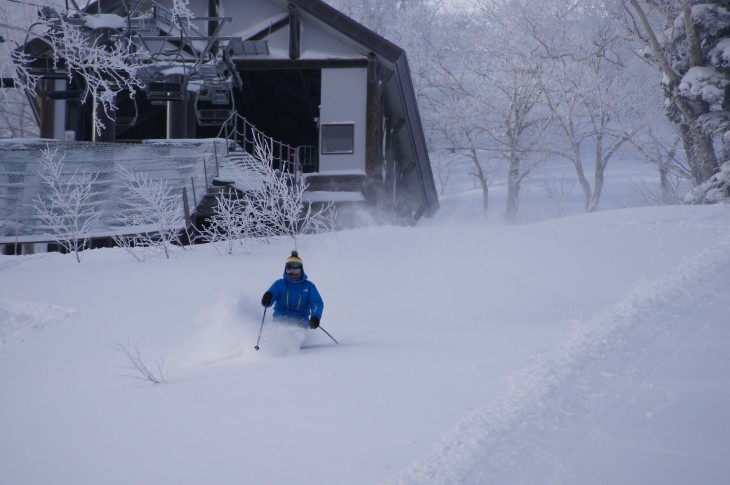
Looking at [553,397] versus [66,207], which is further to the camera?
[66,207]

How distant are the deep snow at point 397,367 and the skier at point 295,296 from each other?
13.6 inches

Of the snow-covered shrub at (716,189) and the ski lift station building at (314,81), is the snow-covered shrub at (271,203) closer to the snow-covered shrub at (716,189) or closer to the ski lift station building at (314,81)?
the ski lift station building at (314,81)

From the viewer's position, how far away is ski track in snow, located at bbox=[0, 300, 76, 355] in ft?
33.4

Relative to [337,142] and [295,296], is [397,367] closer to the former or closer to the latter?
[295,296]

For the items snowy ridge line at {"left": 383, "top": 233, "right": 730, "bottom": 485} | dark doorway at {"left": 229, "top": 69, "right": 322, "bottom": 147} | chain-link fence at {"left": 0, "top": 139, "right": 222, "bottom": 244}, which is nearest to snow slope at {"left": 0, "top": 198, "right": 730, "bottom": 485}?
snowy ridge line at {"left": 383, "top": 233, "right": 730, "bottom": 485}

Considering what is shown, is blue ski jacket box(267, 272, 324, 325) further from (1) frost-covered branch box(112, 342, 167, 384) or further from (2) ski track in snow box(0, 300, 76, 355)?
(2) ski track in snow box(0, 300, 76, 355)

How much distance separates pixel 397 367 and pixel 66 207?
35.0ft

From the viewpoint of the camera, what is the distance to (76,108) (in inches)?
861

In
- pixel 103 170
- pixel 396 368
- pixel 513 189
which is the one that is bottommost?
pixel 396 368

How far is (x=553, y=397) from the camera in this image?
5660mm

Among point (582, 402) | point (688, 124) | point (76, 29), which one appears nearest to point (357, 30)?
point (76, 29)

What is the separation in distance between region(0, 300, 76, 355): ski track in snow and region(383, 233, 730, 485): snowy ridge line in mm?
7206

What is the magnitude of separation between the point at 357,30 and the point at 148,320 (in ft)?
37.3

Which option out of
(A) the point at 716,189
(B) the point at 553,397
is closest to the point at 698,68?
(A) the point at 716,189
